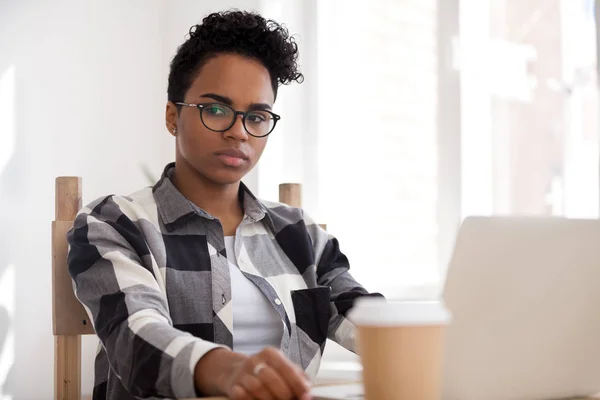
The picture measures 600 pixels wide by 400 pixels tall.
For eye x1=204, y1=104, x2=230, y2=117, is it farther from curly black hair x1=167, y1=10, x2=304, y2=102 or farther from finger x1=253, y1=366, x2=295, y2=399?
finger x1=253, y1=366, x2=295, y2=399

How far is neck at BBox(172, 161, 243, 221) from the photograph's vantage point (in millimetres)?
1387

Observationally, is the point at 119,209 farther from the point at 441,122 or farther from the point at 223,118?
the point at 441,122

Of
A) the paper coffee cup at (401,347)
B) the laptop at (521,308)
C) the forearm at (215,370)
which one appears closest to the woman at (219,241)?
the forearm at (215,370)

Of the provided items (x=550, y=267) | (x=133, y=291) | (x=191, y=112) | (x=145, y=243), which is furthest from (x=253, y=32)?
(x=550, y=267)

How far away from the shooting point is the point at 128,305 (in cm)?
100

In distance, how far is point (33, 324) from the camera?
2508 millimetres

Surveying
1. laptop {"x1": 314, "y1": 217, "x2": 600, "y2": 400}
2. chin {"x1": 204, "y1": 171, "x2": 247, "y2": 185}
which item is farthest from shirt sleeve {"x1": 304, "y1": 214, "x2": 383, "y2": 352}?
laptop {"x1": 314, "y1": 217, "x2": 600, "y2": 400}

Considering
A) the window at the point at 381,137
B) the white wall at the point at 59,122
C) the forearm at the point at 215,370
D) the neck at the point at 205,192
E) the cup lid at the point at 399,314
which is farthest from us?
the window at the point at 381,137

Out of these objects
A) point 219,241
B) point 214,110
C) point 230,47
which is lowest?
point 219,241

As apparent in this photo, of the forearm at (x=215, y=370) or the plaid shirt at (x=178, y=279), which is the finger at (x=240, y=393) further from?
the plaid shirt at (x=178, y=279)

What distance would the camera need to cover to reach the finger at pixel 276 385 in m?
0.63

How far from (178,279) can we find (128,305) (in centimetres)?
24

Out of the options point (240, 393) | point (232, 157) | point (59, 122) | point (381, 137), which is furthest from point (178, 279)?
point (381, 137)

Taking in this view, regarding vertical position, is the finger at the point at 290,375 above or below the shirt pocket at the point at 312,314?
above
